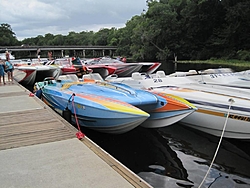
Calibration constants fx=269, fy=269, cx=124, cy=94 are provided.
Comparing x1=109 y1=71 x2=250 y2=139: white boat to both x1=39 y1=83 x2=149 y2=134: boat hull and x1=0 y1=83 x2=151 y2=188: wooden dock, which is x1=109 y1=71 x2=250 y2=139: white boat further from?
x1=0 y1=83 x2=151 y2=188: wooden dock

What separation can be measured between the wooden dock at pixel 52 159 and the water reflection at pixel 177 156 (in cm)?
151

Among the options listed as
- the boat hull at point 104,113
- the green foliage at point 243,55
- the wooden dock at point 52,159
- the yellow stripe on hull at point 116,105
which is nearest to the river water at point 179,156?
the boat hull at point 104,113

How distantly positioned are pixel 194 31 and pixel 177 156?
4939cm

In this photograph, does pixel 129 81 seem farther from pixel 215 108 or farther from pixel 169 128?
pixel 215 108

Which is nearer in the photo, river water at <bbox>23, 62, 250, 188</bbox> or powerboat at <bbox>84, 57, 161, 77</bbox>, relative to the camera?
river water at <bbox>23, 62, 250, 188</bbox>

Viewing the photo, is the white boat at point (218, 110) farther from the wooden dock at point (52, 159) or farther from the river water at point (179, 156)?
the wooden dock at point (52, 159)

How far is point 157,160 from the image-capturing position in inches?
250

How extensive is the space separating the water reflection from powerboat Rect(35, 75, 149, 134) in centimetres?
61

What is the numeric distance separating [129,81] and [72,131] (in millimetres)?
5258

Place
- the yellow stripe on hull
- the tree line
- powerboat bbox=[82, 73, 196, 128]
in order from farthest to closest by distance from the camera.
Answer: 1. the tree line
2. powerboat bbox=[82, 73, 196, 128]
3. the yellow stripe on hull

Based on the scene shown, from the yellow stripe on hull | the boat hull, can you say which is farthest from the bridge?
the yellow stripe on hull

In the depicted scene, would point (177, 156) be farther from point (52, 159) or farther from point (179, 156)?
point (52, 159)

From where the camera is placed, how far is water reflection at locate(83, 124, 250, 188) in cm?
548

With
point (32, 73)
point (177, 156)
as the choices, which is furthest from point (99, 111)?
point (32, 73)
